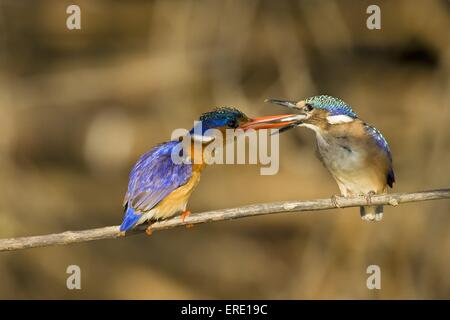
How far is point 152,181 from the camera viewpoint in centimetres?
483

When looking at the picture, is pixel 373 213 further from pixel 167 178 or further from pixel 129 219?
pixel 129 219

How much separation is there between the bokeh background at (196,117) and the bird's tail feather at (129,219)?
3230 millimetres

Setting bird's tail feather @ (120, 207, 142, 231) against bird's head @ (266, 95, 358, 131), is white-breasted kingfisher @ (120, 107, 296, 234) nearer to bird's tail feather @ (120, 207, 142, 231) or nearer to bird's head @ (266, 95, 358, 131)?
bird's tail feather @ (120, 207, 142, 231)

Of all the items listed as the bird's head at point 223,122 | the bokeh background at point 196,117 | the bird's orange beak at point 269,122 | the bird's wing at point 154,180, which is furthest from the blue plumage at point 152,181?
the bokeh background at point 196,117

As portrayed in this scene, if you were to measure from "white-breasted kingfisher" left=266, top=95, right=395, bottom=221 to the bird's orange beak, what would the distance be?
0.06m

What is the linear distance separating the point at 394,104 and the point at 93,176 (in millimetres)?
2773

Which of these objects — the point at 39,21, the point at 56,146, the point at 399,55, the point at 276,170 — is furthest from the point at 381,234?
the point at 39,21

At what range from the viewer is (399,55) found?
8.70m

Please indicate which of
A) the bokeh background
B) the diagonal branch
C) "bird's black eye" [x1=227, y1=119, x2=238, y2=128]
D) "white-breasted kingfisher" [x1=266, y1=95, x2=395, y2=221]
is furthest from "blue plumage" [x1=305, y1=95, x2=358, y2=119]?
the bokeh background

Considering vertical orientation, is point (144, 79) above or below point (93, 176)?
above

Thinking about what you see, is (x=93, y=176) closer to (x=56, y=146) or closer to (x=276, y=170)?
(x=56, y=146)

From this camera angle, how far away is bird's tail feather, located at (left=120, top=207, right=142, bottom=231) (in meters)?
4.48

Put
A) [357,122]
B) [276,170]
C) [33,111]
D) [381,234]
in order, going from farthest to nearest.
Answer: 1. [33,111]
2. [276,170]
3. [381,234]
4. [357,122]

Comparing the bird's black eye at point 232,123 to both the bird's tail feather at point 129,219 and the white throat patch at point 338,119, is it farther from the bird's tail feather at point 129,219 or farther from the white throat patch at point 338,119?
the bird's tail feather at point 129,219
